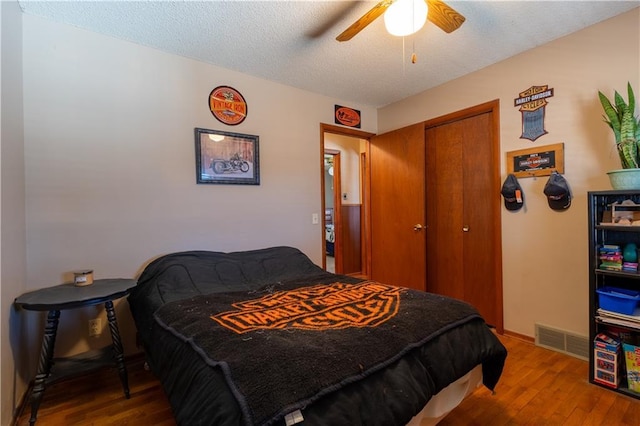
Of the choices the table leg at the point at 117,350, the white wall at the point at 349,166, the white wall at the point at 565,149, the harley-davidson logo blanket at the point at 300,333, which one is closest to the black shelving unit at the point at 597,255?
the white wall at the point at 565,149

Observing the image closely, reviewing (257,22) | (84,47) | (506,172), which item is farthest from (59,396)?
(506,172)

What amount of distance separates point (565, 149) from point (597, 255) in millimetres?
851

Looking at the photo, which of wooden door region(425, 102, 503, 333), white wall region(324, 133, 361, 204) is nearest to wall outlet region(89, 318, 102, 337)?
wooden door region(425, 102, 503, 333)

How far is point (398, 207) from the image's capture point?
3.56 m

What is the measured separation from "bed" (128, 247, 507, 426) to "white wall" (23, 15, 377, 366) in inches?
17.4

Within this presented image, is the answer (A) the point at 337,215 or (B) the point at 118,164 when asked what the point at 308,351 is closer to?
(B) the point at 118,164

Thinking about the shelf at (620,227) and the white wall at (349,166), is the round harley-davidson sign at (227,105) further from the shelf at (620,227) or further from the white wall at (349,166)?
the shelf at (620,227)

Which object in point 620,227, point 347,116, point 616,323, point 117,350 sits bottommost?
point 117,350

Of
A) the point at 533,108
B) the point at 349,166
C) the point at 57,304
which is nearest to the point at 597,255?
the point at 533,108

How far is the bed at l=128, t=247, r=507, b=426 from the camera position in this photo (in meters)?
0.98

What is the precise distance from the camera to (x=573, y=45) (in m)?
2.29

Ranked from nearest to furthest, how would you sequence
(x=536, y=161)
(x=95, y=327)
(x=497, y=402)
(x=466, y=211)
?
(x=497, y=402) < (x=95, y=327) < (x=536, y=161) < (x=466, y=211)

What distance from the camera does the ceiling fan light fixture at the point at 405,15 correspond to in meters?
1.52

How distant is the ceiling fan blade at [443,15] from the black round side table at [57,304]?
7.88 feet
